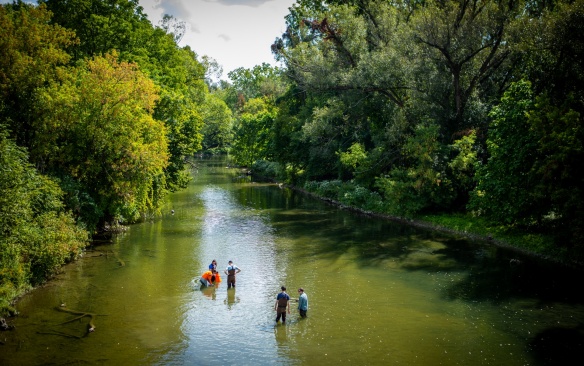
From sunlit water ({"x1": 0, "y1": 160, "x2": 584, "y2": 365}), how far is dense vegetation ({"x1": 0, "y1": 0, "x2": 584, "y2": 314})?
2.49 metres

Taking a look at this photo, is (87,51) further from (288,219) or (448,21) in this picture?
(448,21)

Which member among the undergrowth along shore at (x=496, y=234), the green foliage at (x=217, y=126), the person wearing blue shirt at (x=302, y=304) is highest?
the green foliage at (x=217, y=126)

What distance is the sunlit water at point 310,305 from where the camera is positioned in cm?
1769

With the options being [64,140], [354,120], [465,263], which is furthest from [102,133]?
[354,120]

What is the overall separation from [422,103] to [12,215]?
35.3m

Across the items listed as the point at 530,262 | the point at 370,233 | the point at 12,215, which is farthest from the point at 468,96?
the point at 12,215

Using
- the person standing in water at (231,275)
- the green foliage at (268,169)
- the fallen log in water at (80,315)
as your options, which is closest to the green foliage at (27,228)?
the fallen log in water at (80,315)

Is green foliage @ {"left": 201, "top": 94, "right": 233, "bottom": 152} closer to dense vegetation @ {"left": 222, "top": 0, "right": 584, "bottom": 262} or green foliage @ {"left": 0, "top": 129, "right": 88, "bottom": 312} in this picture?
dense vegetation @ {"left": 222, "top": 0, "right": 584, "bottom": 262}

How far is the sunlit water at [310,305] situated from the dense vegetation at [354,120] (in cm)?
249

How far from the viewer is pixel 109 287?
24.8 m

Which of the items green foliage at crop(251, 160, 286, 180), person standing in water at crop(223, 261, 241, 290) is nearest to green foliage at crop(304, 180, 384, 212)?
green foliage at crop(251, 160, 286, 180)

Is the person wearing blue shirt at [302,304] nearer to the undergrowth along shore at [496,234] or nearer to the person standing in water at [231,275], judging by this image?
the person standing in water at [231,275]

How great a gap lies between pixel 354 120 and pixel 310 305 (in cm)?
3458

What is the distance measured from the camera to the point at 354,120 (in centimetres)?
5409
